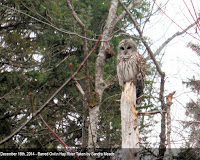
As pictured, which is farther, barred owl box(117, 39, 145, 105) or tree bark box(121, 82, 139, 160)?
barred owl box(117, 39, 145, 105)

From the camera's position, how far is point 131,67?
214 inches

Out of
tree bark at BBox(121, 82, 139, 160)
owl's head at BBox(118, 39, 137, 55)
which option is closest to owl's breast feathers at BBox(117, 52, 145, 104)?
owl's head at BBox(118, 39, 137, 55)

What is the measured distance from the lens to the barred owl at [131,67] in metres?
5.40

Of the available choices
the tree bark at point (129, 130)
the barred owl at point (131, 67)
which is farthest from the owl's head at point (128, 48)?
the tree bark at point (129, 130)

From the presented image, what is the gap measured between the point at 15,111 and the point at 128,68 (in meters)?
3.17

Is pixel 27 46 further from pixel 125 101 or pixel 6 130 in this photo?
pixel 125 101

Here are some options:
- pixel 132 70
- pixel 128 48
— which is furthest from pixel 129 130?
pixel 128 48

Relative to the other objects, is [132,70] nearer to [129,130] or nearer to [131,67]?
[131,67]

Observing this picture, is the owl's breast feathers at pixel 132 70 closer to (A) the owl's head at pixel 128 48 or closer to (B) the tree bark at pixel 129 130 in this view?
(A) the owl's head at pixel 128 48

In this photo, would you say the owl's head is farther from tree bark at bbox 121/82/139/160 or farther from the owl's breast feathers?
tree bark at bbox 121/82/139/160

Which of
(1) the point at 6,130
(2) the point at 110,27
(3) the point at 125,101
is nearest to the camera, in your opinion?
(3) the point at 125,101

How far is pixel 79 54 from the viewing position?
31.6 feet

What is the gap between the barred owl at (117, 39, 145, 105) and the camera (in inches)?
213

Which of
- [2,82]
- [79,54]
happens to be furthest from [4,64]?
[79,54]
